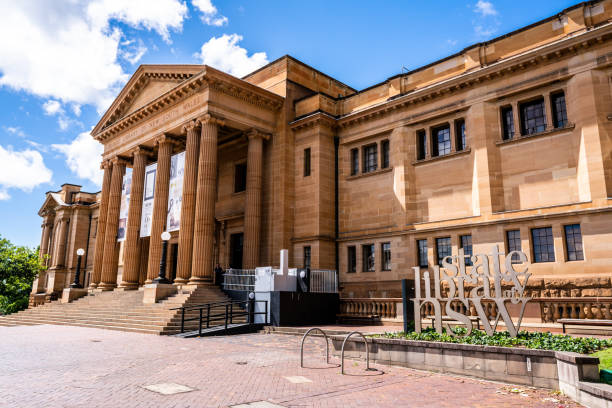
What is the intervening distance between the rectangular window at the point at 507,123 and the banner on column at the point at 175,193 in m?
18.4

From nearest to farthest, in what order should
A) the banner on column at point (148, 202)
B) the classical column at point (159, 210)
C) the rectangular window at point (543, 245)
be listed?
1. the rectangular window at point (543, 245)
2. the classical column at point (159, 210)
3. the banner on column at point (148, 202)

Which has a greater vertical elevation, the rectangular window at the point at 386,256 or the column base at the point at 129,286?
the rectangular window at the point at 386,256

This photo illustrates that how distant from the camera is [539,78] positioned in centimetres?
2131

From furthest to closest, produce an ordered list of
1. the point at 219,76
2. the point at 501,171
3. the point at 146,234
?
the point at 146,234, the point at 219,76, the point at 501,171

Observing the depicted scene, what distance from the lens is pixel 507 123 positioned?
75.3 ft

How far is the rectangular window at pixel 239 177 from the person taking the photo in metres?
33.0

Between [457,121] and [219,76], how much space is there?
13.9m

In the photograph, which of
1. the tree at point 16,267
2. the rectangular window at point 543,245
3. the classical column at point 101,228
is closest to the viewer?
the rectangular window at point 543,245

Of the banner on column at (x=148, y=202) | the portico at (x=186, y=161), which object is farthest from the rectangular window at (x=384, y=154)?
the banner on column at (x=148, y=202)

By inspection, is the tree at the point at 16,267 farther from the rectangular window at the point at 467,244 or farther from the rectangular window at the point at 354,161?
the rectangular window at the point at 467,244

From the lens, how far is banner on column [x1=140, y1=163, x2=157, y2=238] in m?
30.5

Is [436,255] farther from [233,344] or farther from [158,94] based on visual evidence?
[158,94]

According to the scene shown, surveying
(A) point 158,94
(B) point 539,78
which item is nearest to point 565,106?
(B) point 539,78

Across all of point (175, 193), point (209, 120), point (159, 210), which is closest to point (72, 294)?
point (159, 210)
